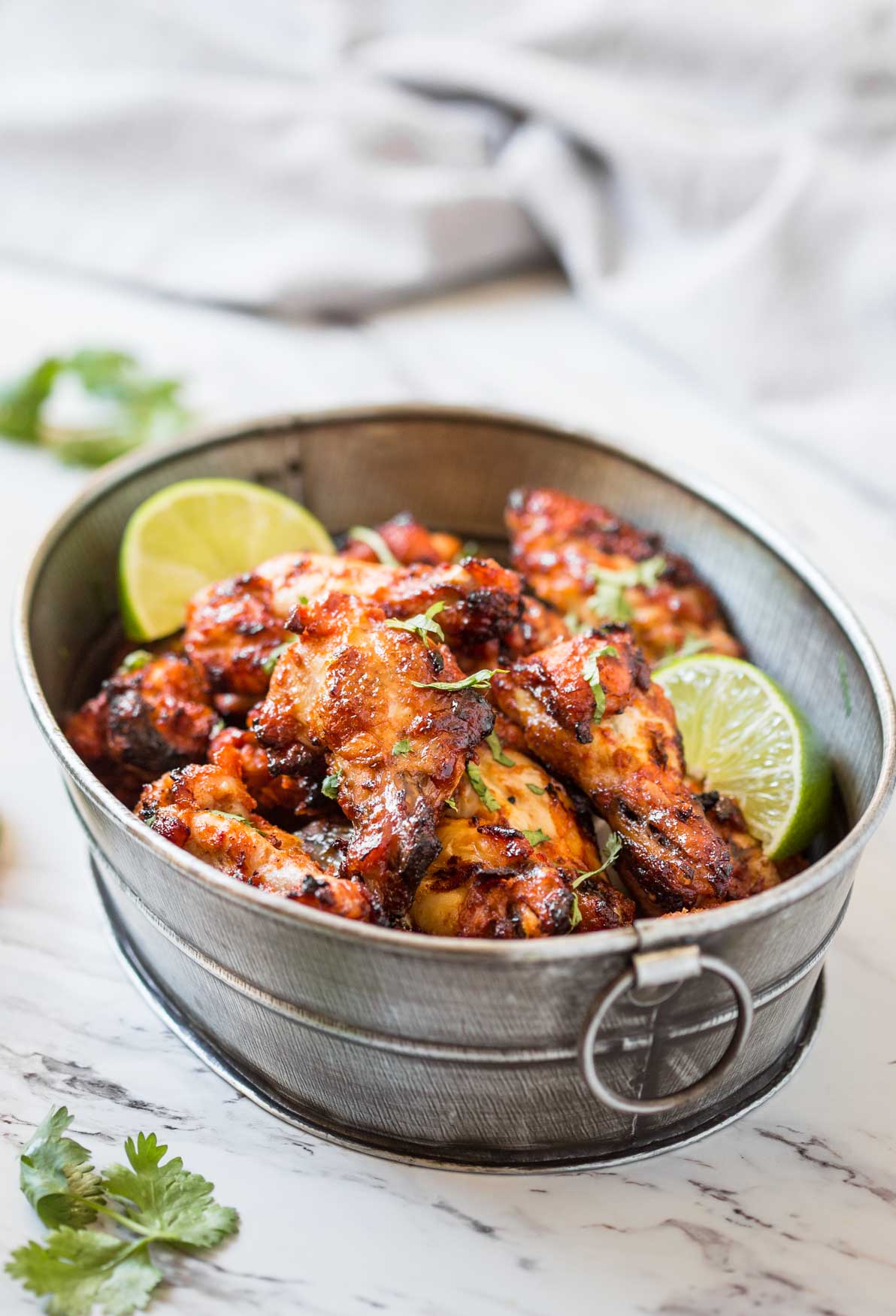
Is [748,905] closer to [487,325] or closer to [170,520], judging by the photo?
[170,520]

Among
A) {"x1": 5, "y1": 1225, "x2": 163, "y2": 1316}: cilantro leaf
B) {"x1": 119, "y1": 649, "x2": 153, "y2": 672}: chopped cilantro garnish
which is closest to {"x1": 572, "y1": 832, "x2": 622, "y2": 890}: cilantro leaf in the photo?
{"x1": 5, "y1": 1225, "x2": 163, "y2": 1316}: cilantro leaf

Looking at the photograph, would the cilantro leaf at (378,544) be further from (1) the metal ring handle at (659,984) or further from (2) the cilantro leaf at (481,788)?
(1) the metal ring handle at (659,984)

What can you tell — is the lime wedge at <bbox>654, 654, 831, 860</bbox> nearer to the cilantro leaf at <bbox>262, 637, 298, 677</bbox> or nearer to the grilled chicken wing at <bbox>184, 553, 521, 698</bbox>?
the grilled chicken wing at <bbox>184, 553, 521, 698</bbox>

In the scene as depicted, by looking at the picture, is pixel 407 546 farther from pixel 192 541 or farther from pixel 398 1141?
pixel 398 1141

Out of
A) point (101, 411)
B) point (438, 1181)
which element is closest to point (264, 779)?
point (438, 1181)

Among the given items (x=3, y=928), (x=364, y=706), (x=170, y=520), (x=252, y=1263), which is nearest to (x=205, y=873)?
(x=364, y=706)

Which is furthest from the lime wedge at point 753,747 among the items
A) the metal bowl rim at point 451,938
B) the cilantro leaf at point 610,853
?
the cilantro leaf at point 610,853

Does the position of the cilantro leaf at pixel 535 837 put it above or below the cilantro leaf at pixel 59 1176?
above
